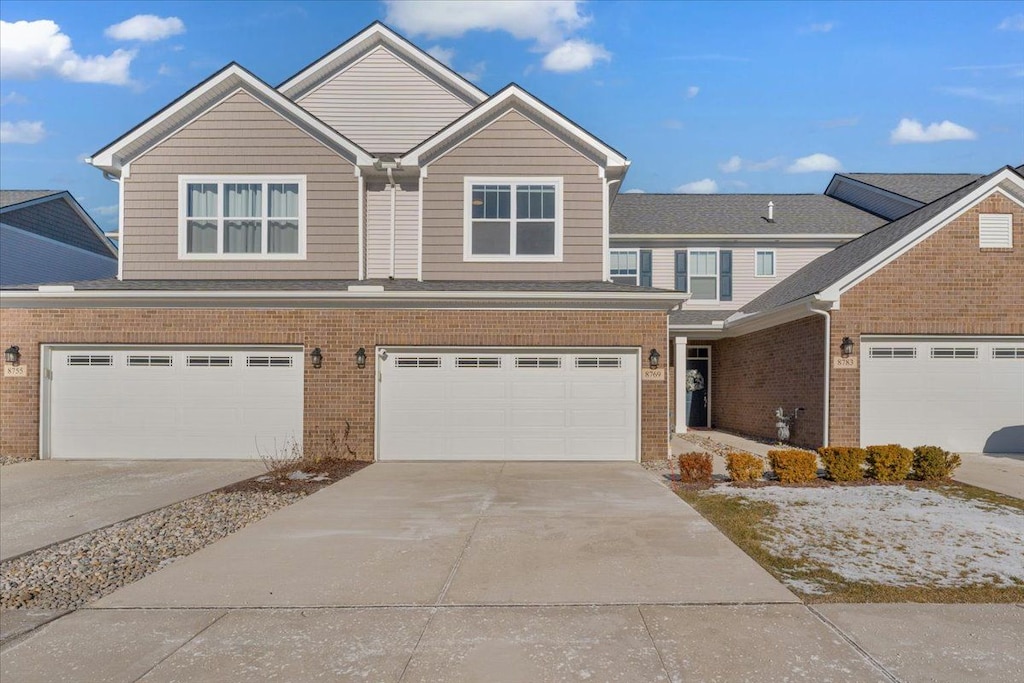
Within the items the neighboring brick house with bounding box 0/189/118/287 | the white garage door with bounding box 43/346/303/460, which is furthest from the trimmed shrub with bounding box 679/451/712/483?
the neighboring brick house with bounding box 0/189/118/287

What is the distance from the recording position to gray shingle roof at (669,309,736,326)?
1803 centimetres

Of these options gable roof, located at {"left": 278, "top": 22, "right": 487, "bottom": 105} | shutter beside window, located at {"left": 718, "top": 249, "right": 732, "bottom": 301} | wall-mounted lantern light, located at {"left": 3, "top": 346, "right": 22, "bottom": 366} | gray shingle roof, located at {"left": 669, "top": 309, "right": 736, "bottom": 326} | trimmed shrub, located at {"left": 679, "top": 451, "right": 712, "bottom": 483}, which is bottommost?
trimmed shrub, located at {"left": 679, "top": 451, "right": 712, "bottom": 483}

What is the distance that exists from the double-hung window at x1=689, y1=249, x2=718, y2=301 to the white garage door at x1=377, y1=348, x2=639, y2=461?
800 cm

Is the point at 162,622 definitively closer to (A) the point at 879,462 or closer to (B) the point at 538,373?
(B) the point at 538,373

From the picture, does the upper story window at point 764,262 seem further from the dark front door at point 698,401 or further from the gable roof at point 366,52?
the gable roof at point 366,52

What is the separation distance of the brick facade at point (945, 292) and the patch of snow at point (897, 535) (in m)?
4.84

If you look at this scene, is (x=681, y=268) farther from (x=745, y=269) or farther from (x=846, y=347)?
(x=846, y=347)

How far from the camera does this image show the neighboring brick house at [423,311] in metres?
12.8

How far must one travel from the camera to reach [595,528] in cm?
750

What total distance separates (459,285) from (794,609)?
9.56m

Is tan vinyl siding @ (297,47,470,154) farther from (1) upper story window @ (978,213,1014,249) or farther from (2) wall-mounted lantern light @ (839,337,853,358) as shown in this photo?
(1) upper story window @ (978,213,1014,249)

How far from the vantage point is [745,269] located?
65.4ft

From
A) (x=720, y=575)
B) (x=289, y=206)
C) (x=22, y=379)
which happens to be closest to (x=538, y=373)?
(x=289, y=206)

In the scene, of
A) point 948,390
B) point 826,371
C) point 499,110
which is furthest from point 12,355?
point 948,390
